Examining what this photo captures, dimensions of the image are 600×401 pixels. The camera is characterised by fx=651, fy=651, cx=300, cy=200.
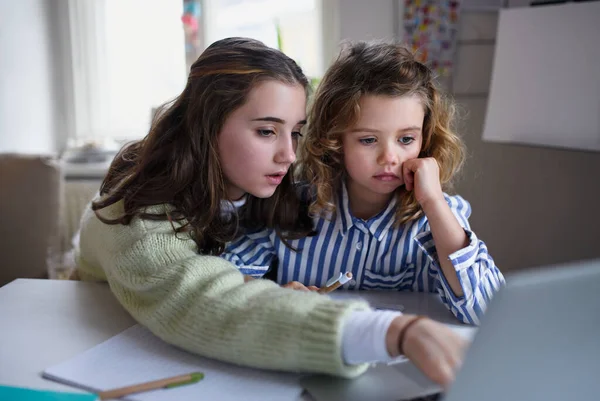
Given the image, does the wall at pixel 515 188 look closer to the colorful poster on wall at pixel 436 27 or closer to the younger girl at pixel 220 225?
the colorful poster on wall at pixel 436 27

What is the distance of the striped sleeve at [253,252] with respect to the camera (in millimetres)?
1253

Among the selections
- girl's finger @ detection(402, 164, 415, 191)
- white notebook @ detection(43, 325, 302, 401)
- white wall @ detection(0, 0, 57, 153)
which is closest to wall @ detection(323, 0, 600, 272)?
white wall @ detection(0, 0, 57, 153)

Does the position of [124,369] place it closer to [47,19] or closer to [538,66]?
[538,66]

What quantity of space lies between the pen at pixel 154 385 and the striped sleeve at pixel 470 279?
0.46 m

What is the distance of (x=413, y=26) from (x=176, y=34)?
1315mm

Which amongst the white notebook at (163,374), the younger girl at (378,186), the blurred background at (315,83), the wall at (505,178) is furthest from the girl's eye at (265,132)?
the wall at (505,178)

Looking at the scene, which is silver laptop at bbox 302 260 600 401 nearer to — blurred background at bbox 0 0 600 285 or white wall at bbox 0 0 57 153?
blurred background at bbox 0 0 600 285

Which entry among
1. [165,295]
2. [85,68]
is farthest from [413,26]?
[165,295]

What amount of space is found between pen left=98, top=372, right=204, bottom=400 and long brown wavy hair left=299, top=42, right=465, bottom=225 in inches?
21.8

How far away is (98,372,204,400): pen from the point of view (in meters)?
0.74

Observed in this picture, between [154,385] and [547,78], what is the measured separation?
2342mm

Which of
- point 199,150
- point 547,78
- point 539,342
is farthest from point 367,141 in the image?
point 547,78

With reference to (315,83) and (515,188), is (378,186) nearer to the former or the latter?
(315,83)

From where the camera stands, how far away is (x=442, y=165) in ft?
4.25
